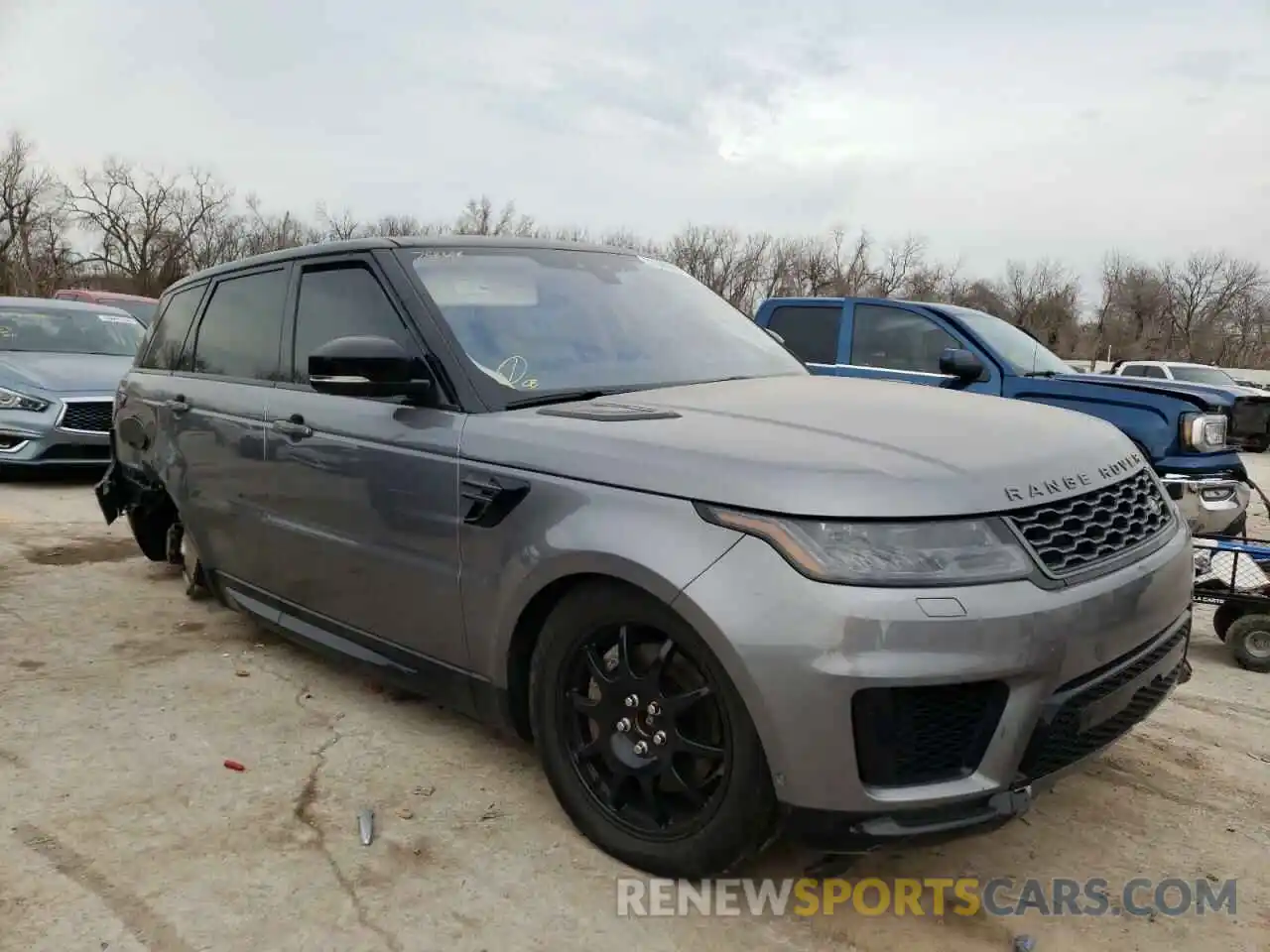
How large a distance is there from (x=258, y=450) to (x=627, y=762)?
213cm

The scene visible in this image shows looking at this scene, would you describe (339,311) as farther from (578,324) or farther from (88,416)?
(88,416)

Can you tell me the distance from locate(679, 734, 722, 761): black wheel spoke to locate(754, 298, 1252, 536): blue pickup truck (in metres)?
2.95

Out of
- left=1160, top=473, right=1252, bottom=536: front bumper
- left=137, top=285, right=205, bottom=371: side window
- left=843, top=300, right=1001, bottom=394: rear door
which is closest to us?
left=137, top=285, right=205, bottom=371: side window

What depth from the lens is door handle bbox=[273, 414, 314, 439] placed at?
11.4ft

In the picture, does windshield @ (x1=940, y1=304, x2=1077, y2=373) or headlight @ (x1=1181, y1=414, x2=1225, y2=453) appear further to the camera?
windshield @ (x1=940, y1=304, x2=1077, y2=373)

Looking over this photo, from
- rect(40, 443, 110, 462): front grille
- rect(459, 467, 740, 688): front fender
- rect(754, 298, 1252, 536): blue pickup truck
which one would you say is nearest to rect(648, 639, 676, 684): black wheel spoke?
rect(459, 467, 740, 688): front fender

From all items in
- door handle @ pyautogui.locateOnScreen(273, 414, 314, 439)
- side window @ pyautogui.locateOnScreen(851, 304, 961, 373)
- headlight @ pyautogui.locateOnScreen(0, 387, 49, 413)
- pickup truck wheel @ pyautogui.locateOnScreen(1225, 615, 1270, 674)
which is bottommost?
pickup truck wheel @ pyautogui.locateOnScreen(1225, 615, 1270, 674)

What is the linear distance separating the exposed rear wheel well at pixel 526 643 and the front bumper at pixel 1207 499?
4.55 m

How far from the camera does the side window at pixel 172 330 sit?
471 centimetres

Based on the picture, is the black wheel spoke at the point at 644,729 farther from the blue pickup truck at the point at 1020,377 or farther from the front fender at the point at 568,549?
the blue pickup truck at the point at 1020,377

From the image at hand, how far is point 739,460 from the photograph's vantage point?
Result: 7.38ft

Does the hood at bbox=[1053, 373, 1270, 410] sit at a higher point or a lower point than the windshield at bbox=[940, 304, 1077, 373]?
lower

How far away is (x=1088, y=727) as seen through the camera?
2260 mm

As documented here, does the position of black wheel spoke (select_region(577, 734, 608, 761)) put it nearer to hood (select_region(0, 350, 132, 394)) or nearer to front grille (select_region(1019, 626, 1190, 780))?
front grille (select_region(1019, 626, 1190, 780))
